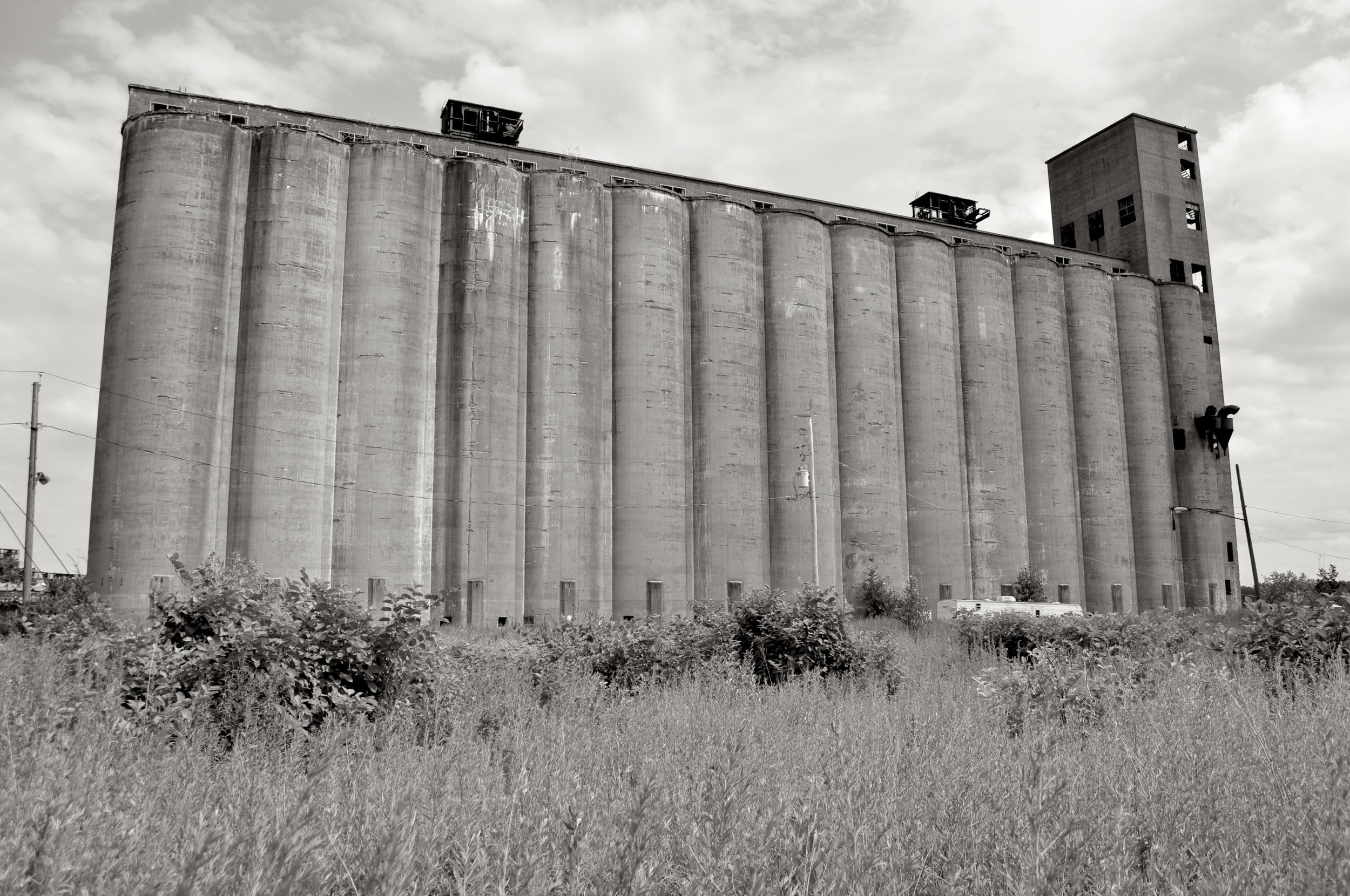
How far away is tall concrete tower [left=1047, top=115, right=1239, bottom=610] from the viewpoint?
2200 inches

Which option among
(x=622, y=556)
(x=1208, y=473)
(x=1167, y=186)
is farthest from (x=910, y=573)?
(x=1167, y=186)

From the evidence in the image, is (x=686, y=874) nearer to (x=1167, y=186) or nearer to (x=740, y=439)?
(x=740, y=439)

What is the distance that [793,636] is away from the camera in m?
14.2

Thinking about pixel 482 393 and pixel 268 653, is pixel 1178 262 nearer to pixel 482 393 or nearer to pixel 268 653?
pixel 482 393

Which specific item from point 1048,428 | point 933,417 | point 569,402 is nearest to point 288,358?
point 569,402

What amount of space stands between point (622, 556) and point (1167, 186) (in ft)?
158

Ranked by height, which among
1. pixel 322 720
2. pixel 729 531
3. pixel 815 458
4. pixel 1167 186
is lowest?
pixel 322 720

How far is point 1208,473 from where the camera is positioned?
5653 cm

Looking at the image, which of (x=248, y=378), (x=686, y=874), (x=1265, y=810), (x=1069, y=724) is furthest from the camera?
(x=248, y=378)

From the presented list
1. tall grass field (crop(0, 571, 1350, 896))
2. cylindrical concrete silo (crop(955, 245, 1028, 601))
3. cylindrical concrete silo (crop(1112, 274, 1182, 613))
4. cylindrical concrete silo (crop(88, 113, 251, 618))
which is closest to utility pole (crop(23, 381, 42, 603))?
cylindrical concrete silo (crop(88, 113, 251, 618))

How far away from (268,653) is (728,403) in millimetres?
35250

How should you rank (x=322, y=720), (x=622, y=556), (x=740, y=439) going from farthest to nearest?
(x=740, y=439)
(x=622, y=556)
(x=322, y=720)

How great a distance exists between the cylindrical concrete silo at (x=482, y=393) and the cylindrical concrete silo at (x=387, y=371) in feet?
2.18

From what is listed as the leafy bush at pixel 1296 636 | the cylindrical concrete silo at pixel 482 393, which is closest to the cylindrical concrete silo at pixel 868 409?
the cylindrical concrete silo at pixel 482 393
